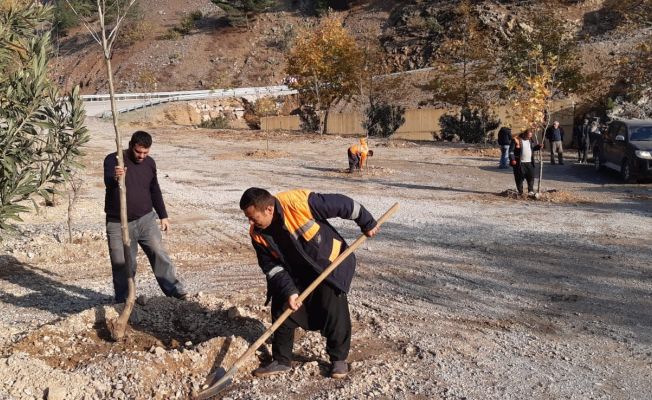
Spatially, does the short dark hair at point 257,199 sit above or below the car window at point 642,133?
below

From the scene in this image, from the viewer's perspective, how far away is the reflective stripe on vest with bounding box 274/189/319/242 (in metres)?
4.52

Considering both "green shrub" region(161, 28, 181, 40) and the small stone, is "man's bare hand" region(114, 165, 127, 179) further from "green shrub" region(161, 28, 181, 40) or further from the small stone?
"green shrub" region(161, 28, 181, 40)

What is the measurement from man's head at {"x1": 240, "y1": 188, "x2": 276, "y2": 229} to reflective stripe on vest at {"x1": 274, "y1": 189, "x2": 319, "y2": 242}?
11 centimetres

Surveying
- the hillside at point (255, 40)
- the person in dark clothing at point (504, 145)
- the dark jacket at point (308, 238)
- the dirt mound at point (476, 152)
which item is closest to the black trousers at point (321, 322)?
the dark jacket at point (308, 238)

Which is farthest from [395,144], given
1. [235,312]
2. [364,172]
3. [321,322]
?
[321,322]

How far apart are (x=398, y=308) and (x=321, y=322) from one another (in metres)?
1.88

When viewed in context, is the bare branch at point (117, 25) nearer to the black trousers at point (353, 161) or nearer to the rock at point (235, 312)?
the rock at point (235, 312)

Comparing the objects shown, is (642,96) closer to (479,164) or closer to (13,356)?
(479,164)

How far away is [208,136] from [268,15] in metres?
41.4

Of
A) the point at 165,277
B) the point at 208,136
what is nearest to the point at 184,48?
the point at 208,136

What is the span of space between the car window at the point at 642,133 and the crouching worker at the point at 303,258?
14.1 meters

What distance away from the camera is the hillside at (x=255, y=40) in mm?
53562

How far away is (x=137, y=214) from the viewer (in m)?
6.06

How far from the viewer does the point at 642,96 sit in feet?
104
